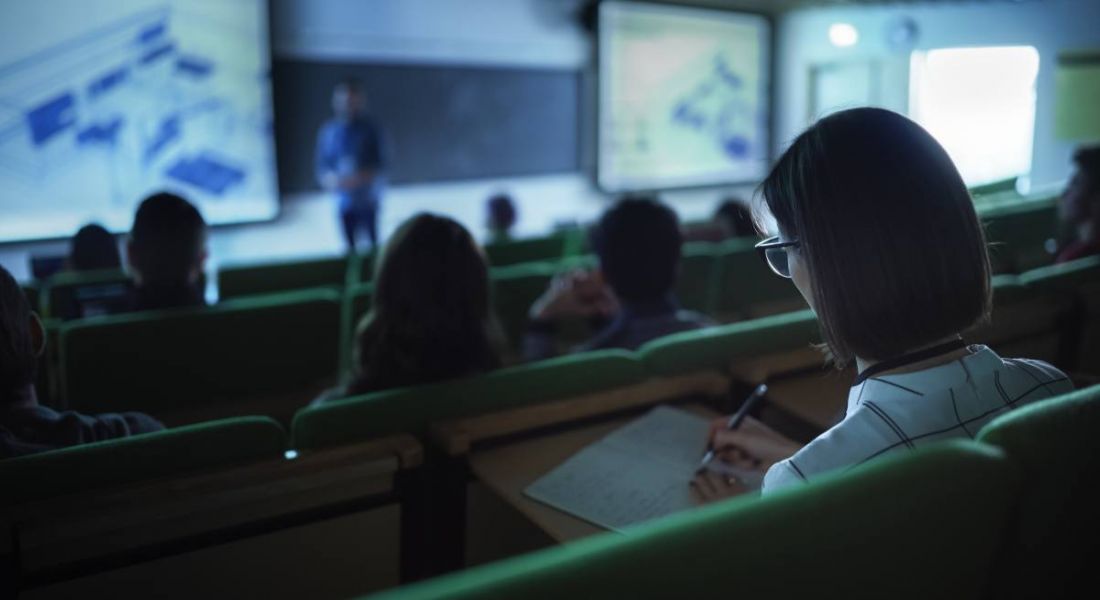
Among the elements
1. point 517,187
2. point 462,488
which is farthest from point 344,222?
point 462,488

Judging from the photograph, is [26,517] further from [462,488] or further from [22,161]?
[22,161]

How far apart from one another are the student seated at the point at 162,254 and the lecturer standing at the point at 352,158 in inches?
146

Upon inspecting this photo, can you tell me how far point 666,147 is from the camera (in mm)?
9133

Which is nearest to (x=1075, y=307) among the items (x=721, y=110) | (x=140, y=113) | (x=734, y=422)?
(x=734, y=422)

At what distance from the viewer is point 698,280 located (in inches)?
151

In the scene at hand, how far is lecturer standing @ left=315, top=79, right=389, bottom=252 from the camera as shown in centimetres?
648

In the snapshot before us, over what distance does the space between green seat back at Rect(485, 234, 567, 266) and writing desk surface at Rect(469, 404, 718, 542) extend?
250cm

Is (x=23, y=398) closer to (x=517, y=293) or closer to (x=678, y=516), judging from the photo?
(x=678, y=516)

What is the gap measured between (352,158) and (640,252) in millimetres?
4404

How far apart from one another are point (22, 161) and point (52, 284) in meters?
3.21

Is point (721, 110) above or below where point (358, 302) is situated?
above

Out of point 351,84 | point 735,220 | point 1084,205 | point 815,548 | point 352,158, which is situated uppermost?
point 351,84

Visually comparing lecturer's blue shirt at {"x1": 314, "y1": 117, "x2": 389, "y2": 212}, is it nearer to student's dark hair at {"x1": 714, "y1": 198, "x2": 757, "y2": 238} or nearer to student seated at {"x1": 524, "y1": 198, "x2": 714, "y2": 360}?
student's dark hair at {"x1": 714, "y1": 198, "x2": 757, "y2": 238}

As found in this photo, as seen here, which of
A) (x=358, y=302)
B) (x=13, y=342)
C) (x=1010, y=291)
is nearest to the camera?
(x=13, y=342)
